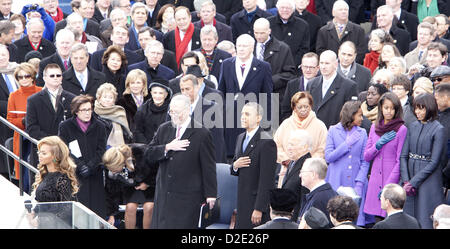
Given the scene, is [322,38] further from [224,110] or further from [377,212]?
[377,212]

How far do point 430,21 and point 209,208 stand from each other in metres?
5.49

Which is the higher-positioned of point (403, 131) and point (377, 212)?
point (403, 131)

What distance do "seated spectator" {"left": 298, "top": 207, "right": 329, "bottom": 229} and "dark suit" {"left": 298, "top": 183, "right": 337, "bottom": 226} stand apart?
47 cm

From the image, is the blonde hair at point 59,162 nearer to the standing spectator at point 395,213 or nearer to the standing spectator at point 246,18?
the standing spectator at point 395,213

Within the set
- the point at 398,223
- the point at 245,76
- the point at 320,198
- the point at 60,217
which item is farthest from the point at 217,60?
the point at 398,223

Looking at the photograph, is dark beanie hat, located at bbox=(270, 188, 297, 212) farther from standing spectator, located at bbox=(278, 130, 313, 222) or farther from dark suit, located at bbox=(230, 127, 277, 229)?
dark suit, located at bbox=(230, 127, 277, 229)

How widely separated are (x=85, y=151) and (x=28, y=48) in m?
3.22

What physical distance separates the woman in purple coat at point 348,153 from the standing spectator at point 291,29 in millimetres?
3638

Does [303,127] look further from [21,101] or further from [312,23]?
[312,23]

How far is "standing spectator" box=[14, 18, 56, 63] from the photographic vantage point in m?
13.3

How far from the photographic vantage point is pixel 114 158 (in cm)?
1075
